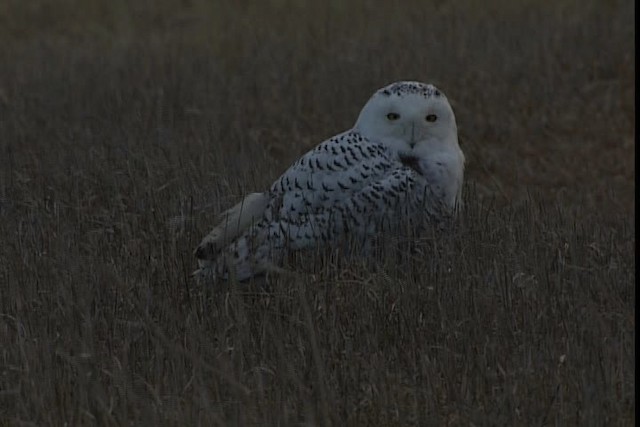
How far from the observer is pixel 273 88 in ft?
36.1

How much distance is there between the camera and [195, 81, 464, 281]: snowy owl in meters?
5.75

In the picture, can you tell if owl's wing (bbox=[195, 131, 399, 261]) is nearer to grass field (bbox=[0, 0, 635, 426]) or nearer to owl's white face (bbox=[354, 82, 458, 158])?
owl's white face (bbox=[354, 82, 458, 158])

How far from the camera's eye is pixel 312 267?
18.3 feet

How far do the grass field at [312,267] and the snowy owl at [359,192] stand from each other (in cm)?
17

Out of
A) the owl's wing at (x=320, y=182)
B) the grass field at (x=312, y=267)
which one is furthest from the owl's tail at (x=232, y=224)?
the grass field at (x=312, y=267)

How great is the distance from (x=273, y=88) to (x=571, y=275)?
5.95 meters

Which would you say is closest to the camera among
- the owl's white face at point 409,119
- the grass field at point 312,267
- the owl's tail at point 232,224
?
the grass field at point 312,267

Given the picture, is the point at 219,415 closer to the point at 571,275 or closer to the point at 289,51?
the point at 571,275

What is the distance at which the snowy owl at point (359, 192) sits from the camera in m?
5.75

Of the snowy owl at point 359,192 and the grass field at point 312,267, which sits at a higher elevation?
the snowy owl at point 359,192

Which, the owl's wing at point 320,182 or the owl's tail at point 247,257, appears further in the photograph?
the owl's wing at point 320,182

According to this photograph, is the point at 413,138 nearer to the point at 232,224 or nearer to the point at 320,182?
the point at 320,182

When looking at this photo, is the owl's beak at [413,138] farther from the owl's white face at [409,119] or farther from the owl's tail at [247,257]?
the owl's tail at [247,257]

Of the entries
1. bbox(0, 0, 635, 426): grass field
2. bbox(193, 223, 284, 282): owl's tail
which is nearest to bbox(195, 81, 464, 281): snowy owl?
bbox(193, 223, 284, 282): owl's tail
